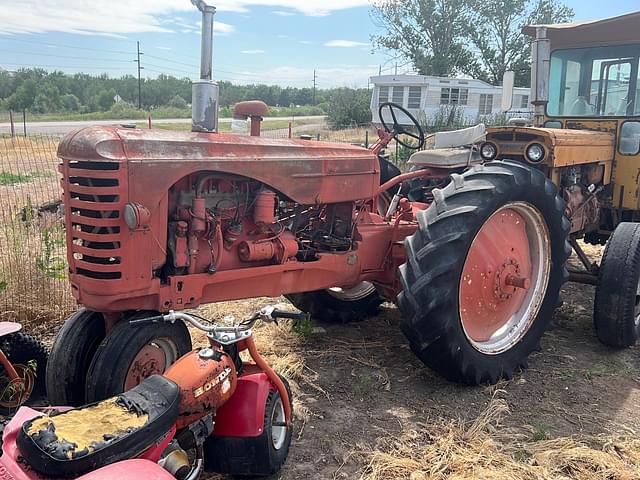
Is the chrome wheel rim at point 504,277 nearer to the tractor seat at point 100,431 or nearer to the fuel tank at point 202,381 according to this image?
the fuel tank at point 202,381

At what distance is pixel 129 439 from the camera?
6.93ft

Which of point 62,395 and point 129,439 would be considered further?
point 62,395

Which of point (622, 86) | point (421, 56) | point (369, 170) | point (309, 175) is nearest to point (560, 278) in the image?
point (369, 170)

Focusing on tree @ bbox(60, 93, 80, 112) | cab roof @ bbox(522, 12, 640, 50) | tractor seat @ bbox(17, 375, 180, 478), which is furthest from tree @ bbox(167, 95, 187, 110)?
tractor seat @ bbox(17, 375, 180, 478)

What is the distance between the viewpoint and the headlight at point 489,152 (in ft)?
16.8

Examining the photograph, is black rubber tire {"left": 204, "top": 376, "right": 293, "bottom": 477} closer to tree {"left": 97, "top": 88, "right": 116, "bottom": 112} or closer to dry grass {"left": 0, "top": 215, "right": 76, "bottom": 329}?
dry grass {"left": 0, "top": 215, "right": 76, "bottom": 329}

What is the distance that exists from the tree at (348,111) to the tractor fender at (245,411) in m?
35.2

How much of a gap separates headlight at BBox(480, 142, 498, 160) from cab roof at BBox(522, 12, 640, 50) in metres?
1.34

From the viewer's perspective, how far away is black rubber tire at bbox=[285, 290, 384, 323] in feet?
16.1

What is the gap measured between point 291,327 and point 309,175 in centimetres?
160

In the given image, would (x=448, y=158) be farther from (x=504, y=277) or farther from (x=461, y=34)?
(x=461, y=34)

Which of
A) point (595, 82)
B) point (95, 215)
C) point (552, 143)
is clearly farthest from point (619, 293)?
point (95, 215)

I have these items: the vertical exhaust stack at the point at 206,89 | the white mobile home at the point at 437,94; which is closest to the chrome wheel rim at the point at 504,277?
the vertical exhaust stack at the point at 206,89

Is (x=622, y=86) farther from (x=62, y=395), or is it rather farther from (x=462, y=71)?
(x=462, y=71)
